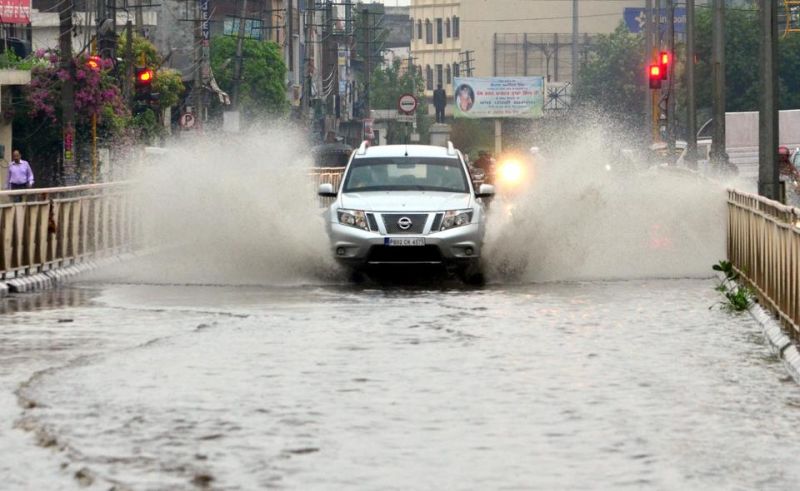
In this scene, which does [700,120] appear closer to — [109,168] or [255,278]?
[109,168]

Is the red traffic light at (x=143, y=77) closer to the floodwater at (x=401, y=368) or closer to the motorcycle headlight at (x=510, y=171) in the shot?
the motorcycle headlight at (x=510, y=171)

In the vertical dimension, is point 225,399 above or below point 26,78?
below

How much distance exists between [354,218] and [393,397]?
1049 cm

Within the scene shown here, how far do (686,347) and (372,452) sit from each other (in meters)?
5.82

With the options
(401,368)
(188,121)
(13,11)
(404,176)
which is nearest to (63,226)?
(404,176)

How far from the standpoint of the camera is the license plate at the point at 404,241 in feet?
71.9

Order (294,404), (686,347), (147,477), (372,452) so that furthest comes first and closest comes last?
(686,347)
(294,404)
(372,452)
(147,477)

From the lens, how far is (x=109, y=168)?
51.3 meters

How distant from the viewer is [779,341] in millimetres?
14773

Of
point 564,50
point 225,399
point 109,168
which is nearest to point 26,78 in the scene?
point 109,168

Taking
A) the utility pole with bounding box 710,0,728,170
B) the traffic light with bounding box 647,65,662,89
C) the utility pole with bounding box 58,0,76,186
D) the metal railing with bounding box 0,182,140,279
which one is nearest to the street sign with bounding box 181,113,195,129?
the traffic light with bounding box 647,65,662,89

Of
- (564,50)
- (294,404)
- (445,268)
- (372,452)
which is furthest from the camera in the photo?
(564,50)

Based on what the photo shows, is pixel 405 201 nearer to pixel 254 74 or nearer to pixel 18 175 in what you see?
pixel 18 175

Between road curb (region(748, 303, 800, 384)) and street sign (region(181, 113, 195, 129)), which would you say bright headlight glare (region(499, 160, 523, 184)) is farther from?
road curb (region(748, 303, 800, 384))
